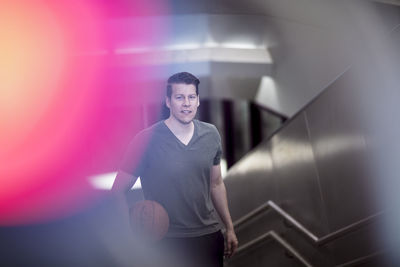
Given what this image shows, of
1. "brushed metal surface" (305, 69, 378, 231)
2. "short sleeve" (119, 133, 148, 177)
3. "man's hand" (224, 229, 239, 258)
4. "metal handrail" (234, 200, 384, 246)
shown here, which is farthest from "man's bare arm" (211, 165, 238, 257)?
"brushed metal surface" (305, 69, 378, 231)

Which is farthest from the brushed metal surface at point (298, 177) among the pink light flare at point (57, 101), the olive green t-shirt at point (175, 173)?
the olive green t-shirt at point (175, 173)

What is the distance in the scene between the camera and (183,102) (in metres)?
2.31

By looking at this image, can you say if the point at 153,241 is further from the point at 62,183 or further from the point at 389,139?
the point at 62,183

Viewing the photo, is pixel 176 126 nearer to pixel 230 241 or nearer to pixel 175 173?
pixel 175 173

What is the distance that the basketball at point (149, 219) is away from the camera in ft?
7.43

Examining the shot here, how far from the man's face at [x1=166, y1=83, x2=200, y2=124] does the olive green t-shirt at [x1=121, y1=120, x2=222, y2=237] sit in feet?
0.28

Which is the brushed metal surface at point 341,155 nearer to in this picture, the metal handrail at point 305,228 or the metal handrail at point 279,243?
the metal handrail at point 305,228

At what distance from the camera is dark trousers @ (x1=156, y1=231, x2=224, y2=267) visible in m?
2.34

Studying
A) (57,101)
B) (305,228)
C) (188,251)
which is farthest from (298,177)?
(57,101)

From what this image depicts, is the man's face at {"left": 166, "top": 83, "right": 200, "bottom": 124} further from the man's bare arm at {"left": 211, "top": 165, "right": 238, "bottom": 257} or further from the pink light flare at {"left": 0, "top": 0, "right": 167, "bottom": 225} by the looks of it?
the pink light flare at {"left": 0, "top": 0, "right": 167, "bottom": 225}

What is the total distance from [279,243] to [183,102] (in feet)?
7.81

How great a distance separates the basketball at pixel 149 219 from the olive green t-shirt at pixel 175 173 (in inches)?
1.3

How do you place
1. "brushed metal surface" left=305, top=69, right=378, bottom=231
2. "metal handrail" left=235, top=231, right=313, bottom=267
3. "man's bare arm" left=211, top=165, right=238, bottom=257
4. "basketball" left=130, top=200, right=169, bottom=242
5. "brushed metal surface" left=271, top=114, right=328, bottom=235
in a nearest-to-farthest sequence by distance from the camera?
"basketball" left=130, top=200, right=169, bottom=242 → "man's bare arm" left=211, top=165, right=238, bottom=257 → "brushed metal surface" left=305, top=69, right=378, bottom=231 → "brushed metal surface" left=271, top=114, right=328, bottom=235 → "metal handrail" left=235, top=231, right=313, bottom=267

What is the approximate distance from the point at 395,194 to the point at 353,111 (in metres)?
0.68
